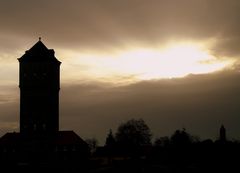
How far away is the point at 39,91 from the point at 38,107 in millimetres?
2547

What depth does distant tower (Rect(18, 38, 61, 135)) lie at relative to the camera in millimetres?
82438

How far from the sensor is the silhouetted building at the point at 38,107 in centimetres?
8244

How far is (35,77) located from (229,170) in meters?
35.6

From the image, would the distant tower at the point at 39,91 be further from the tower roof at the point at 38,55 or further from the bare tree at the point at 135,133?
the bare tree at the point at 135,133

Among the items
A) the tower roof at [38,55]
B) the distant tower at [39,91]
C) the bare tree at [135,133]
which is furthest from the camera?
the bare tree at [135,133]

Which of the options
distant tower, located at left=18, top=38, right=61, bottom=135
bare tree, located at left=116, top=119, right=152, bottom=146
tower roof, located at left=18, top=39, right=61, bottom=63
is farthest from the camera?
bare tree, located at left=116, top=119, right=152, bottom=146

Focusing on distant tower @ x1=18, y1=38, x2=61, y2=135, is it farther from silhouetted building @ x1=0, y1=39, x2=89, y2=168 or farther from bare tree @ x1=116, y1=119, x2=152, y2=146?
bare tree @ x1=116, y1=119, x2=152, y2=146

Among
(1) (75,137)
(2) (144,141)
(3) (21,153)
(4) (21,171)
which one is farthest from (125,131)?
(4) (21,171)

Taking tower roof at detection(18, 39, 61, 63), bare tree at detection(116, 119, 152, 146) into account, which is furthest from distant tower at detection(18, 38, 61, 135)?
bare tree at detection(116, 119, 152, 146)

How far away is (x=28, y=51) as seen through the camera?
275 ft

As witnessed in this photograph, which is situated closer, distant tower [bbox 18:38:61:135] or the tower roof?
distant tower [bbox 18:38:61:135]

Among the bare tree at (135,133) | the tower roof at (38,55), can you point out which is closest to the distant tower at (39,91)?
the tower roof at (38,55)

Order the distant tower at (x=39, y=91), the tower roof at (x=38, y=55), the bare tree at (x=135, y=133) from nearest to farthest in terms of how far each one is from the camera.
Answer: the distant tower at (x=39, y=91), the tower roof at (x=38, y=55), the bare tree at (x=135, y=133)

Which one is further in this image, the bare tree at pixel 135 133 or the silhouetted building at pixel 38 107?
the bare tree at pixel 135 133
